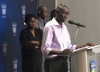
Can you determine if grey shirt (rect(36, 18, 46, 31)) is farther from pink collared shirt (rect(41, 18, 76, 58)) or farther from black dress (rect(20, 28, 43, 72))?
pink collared shirt (rect(41, 18, 76, 58))

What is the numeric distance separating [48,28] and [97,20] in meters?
2.88

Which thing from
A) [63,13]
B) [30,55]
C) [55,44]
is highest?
[63,13]

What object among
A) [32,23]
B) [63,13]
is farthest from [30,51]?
[63,13]

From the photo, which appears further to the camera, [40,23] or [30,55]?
[40,23]

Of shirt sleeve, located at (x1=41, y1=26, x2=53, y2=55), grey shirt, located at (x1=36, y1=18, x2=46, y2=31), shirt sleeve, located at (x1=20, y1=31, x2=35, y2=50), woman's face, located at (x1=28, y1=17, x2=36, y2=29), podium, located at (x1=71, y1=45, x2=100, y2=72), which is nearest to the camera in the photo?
podium, located at (x1=71, y1=45, x2=100, y2=72)

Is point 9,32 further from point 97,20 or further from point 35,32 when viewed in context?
point 97,20

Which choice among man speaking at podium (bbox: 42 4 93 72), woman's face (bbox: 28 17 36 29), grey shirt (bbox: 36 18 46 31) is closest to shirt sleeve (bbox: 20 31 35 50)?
woman's face (bbox: 28 17 36 29)

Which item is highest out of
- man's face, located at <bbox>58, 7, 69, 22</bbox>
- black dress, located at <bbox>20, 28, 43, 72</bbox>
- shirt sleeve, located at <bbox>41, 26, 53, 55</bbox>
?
man's face, located at <bbox>58, 7, 69, 22</bbox>

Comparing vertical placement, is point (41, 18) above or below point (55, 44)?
above

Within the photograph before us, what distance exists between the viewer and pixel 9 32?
4344 millimetres

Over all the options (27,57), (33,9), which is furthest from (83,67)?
(33,9)

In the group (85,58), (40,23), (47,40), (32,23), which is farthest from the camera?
(40,23)

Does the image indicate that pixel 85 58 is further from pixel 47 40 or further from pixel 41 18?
pixel 41 18

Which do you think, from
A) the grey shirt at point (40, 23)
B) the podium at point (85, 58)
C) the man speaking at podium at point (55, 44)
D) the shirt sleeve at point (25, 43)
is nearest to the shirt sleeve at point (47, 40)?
the man speaking at podium at point (55, 44)
